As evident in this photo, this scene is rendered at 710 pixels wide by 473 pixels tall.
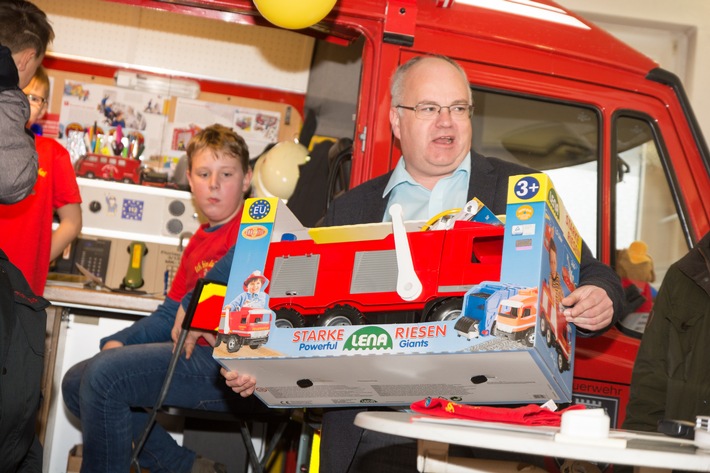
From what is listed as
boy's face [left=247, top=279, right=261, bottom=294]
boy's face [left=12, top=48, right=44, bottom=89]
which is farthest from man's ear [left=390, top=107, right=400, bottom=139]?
boy's face [left=12, top=48, right=44, bottom=89]

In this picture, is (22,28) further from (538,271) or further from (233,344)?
(538,271)

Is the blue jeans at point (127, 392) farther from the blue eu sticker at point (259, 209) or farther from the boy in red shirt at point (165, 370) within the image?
the blue eu sticker at point (259, 209)

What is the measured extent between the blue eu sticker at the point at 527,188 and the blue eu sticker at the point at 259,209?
2.02 ft

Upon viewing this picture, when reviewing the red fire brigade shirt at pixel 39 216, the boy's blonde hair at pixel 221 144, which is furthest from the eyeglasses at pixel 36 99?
the boy's blonde hair at pixel 221 144

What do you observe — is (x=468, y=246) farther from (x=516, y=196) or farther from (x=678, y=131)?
(x=678, y=131)

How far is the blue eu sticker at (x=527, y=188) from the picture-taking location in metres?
1.66

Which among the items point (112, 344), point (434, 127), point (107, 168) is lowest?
point (112, 344)

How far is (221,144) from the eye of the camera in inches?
133

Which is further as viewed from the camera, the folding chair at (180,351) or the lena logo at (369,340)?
the folding chair at (180,351)

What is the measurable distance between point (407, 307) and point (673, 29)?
4781mm

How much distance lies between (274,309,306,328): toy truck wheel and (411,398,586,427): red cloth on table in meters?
0.42

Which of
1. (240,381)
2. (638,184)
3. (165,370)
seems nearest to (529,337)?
(240,381)

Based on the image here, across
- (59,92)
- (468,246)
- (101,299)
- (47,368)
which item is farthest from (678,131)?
(59,92)

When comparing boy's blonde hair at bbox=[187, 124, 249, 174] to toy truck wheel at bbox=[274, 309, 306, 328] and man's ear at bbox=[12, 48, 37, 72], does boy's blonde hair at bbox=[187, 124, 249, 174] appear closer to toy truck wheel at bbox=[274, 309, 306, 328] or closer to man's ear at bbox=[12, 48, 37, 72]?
man's ear at bbox=[12, 48, 37, 72]
